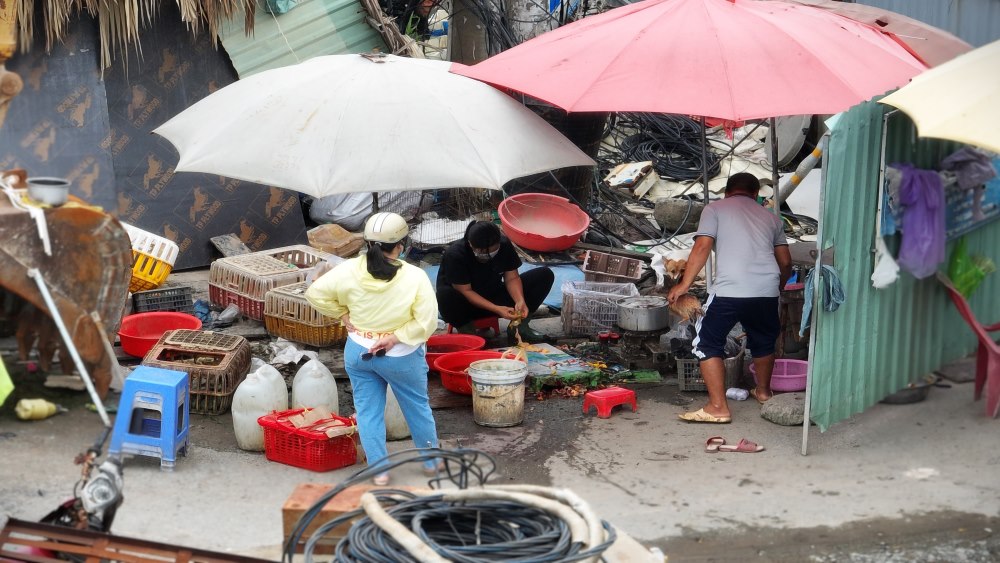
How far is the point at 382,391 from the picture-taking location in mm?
6383

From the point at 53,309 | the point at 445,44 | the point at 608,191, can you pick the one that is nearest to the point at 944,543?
the point at 53,309

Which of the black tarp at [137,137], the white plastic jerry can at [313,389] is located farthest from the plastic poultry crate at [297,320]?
the black tarp at [137,137]

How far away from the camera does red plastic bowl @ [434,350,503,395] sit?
25.6 feet

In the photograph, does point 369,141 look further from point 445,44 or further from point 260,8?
point 445,44

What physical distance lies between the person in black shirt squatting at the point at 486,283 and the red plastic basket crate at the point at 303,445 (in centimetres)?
203

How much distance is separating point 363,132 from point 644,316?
2632mm

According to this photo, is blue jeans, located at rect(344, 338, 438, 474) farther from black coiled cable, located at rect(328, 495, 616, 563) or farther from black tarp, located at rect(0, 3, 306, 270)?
black tarp, located at rect(0, 3, 306, 270)

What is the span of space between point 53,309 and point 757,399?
521 cm

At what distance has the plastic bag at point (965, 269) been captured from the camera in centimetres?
748

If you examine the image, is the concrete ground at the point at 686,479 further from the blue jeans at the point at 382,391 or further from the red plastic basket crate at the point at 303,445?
the blue jeans at the point at 382,391

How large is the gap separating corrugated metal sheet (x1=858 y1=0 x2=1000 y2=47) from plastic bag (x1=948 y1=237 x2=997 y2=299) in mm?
2630

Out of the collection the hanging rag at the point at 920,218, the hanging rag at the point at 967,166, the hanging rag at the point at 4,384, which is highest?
the hanging rag at the point at 967,166

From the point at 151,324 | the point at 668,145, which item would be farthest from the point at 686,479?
the point at 668,145

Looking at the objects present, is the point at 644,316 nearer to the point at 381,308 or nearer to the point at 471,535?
the point at 381,308
